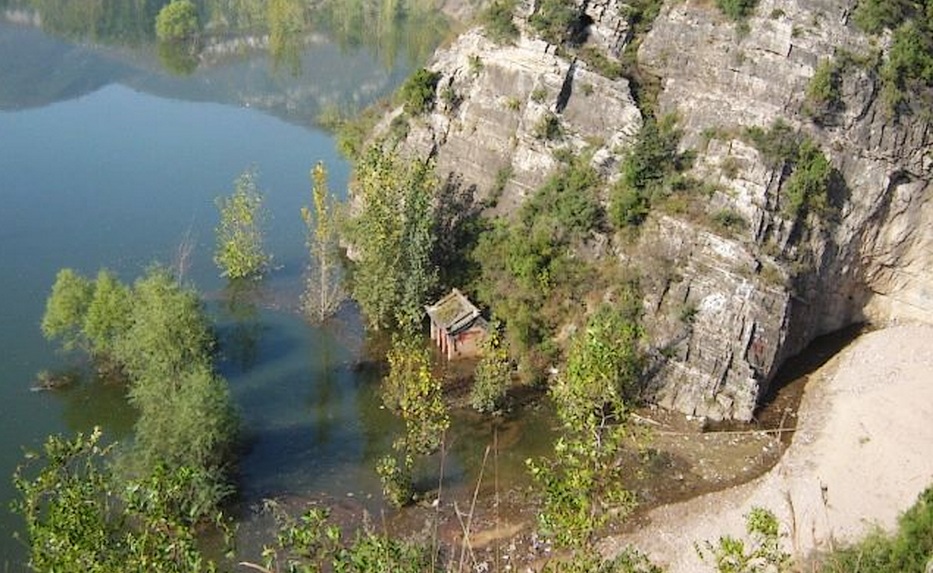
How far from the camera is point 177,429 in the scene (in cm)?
2638

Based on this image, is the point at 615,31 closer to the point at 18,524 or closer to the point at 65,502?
the point at 18,524

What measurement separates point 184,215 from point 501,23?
20.3 metres

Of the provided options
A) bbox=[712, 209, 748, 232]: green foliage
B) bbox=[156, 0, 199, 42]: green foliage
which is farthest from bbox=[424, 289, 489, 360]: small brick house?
bbox=[156, 0, 199, 42]: green foliage

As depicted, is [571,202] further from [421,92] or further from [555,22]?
[421,92]

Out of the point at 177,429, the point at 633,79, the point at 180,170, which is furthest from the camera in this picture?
the point at 180,170

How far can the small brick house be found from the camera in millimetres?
35031

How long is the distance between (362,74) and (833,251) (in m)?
55.2

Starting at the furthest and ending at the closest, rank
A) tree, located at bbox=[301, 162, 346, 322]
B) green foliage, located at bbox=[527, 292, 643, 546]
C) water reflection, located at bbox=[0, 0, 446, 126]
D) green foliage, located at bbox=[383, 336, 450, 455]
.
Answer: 1. water reflection, located at bbox=[0, 0, 446, 126]
2. tree, located at bbox=[301, 162, 346, 322]
3. green foliage, located at bbox=[383, 336, 450, 455]
4. green foliage, located at bbox=[527, 292, 643, 546]

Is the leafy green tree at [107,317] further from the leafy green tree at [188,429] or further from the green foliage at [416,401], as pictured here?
the green foliage at [416,401]

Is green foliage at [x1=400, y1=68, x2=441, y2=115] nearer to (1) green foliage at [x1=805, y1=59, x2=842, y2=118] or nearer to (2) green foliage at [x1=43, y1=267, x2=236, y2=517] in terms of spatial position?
(2) green foliage at [x1=43, y1=267, x2=236, y2=517]

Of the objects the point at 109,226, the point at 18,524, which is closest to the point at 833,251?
the point at 18,524

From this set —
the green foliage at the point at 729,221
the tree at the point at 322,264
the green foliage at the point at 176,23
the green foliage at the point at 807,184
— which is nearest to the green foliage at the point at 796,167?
the green foliage at the point at 807,184

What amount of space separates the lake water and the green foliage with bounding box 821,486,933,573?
14.3m

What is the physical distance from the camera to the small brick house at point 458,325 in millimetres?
35031
